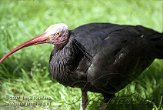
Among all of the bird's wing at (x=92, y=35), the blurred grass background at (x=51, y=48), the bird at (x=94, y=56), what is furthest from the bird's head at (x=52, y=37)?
the blurred grass background at (x=51, y=48)

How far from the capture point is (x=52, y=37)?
4.71 meters

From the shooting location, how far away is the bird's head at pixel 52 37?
15.2 ft

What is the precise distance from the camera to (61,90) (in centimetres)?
569

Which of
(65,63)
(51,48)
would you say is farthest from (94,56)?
(51,48)

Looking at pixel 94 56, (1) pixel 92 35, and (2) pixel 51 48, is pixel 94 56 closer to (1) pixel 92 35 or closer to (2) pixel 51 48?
(1) pixel 92 35

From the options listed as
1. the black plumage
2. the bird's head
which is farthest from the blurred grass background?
the bird's head

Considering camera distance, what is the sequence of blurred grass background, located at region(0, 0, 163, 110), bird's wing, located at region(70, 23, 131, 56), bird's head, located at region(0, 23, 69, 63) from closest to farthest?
1. bird's head, located at region(0, 23, 69, 63)
2. bird's wing, located at region(70, 23, 131, 56)
3. blurred grass background, located at region(0, 0, 163, 110)

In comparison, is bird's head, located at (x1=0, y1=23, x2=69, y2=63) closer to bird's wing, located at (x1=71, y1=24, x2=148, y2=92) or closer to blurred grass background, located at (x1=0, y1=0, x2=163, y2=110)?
bird's wing, located at (x1=71, y1=24, x2=148, y2=92)

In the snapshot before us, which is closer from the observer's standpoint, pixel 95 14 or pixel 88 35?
pixel 88 35

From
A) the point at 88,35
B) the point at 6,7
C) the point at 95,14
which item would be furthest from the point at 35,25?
the point at 88,35

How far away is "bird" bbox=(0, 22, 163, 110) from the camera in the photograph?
477cm

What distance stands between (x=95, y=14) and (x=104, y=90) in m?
3.44

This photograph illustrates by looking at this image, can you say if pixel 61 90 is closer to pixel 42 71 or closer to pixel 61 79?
pixel 42 71

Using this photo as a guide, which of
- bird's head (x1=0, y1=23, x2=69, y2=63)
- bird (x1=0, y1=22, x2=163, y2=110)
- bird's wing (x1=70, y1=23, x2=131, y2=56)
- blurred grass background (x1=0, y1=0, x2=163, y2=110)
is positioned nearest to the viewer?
bird's head (x1=0, y1=23, x2=69, y2=63)
